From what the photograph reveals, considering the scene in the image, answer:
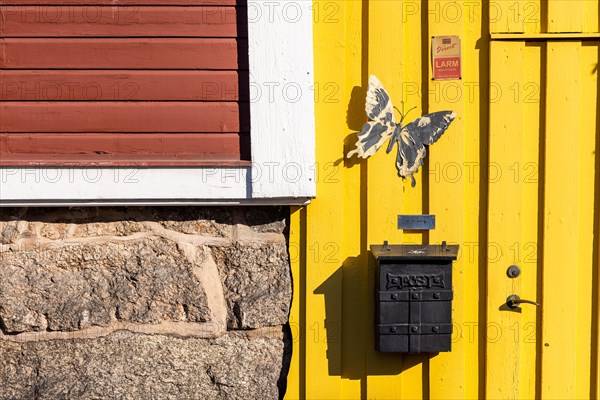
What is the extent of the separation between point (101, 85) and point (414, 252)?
1.55 m

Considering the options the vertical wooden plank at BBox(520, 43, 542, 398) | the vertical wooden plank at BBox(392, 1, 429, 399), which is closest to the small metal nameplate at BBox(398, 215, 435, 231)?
the vertical wooden plank at BBox(392, 1, 429, 399)

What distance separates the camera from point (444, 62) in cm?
296

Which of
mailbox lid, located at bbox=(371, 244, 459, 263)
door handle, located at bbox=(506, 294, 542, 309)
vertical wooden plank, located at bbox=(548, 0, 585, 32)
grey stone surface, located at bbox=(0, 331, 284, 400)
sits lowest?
grey stone surface, located at bbox=(0, 331, 284, 400)

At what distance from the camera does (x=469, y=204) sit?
9.81 feet

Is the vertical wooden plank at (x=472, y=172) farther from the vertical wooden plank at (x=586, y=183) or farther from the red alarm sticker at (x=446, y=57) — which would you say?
the vertical wooden plank at (x=586, y=183)

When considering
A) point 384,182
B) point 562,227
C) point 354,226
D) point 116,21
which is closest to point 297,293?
point 354,226

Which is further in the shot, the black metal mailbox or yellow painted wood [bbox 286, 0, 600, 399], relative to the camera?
yellow painted wood [bbox 286, 0, 600, 399]

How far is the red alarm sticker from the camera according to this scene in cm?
295

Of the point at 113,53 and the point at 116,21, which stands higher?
the point at 116,21

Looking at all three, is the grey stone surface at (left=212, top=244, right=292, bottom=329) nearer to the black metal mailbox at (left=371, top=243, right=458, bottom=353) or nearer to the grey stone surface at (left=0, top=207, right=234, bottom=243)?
the grey stone surface at (left=0, top=207, right=234, bottom=243)

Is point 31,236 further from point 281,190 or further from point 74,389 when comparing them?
point 281,190

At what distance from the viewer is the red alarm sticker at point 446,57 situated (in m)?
2.95

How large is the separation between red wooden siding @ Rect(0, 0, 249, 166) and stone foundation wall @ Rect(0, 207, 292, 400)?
294 millimetres

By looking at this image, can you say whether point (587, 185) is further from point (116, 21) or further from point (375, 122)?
point (116, 21)
